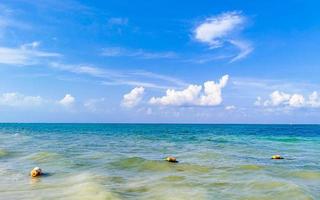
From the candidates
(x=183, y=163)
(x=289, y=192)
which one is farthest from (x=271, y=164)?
(x=289, y=192)

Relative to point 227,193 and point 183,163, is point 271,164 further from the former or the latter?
point 227,193

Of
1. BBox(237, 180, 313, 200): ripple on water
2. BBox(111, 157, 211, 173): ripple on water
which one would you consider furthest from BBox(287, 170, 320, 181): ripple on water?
BBox(111, 157, 211, 173): ripple on water

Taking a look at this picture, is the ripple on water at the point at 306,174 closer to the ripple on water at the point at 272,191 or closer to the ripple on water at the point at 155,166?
the ripple on water at the point at 272,191

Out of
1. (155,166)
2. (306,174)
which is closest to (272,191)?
(306,174)

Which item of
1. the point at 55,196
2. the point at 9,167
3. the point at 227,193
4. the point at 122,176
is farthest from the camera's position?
the point at 9,167

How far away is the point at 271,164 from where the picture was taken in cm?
2167

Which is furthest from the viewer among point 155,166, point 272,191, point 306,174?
point 155,166

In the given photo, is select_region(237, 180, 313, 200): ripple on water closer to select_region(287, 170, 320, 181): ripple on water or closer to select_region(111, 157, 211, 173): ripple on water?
select_region(287, 170, 320, 181): ripple on water

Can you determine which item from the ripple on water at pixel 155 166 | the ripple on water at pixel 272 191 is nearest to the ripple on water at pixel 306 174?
the ripple on water at pixel 272 191

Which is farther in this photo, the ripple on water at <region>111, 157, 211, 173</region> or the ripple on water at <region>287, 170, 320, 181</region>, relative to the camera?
the ripple on water at <region>111, 157, 211, 173</region>

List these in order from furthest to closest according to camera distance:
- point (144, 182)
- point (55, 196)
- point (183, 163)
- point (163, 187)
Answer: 1. point (183, 163)
2. point (144, 182)
3. point (163, 187)
4. point (55, 196)

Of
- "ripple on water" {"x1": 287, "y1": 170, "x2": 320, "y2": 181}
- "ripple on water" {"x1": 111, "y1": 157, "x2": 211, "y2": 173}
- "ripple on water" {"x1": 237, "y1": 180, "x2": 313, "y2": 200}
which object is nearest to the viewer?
"ripple on water" {"x1": 237, "y1": 180, "x2": 313, "y2": 200}

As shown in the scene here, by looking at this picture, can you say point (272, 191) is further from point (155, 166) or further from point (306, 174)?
point (155, 166)

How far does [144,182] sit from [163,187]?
1479mm
